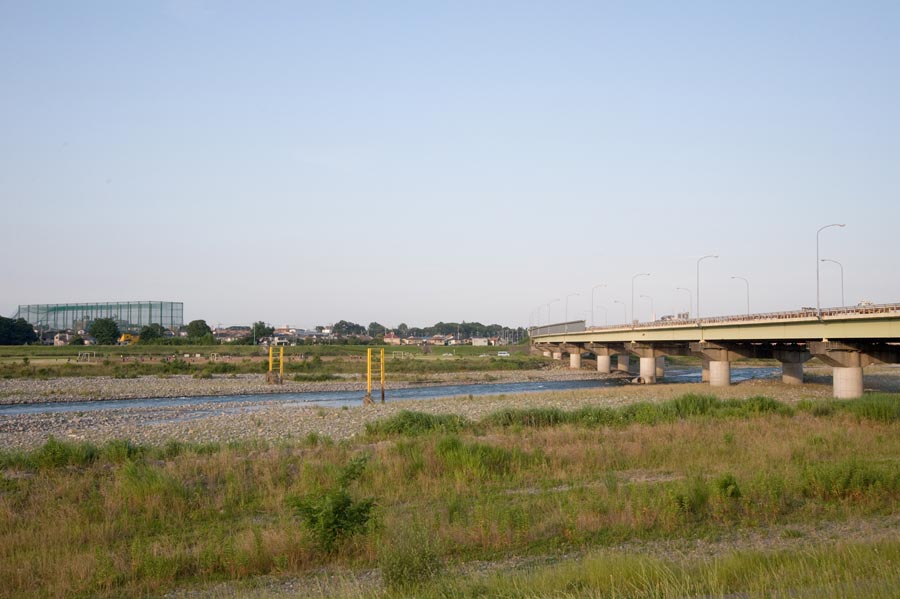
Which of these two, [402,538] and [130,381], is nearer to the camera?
[402,538]

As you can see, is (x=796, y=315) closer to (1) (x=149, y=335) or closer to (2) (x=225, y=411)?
(2) (x=225, y=411)

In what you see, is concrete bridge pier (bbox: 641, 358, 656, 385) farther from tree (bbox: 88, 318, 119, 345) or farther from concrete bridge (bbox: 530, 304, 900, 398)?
tree (bbox: 88, 318, 119, 345)

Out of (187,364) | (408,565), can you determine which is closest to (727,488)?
(408,565)

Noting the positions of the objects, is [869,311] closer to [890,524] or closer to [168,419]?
[890,524]

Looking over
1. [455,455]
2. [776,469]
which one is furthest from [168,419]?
[776,469]

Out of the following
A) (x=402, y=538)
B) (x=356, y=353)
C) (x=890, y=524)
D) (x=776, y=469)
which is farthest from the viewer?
(x=356, y=353)

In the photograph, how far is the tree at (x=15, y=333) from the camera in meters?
154

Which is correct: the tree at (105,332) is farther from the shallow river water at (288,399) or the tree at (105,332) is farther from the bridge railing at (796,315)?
the bridge railing at (796,315)

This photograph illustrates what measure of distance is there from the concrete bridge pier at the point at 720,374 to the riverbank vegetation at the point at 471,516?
38799mm

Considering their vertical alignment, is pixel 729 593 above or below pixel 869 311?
below

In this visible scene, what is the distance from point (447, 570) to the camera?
972 cm

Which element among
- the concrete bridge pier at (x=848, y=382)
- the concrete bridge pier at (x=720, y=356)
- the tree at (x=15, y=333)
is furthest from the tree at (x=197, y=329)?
the concrete bridge pier at (x=848, y=382)

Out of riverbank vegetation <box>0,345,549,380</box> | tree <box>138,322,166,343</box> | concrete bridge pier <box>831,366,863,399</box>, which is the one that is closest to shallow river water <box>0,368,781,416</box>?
riverbank vegetation <box>0,345,549,380</box>

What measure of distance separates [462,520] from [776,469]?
8.21 meters
